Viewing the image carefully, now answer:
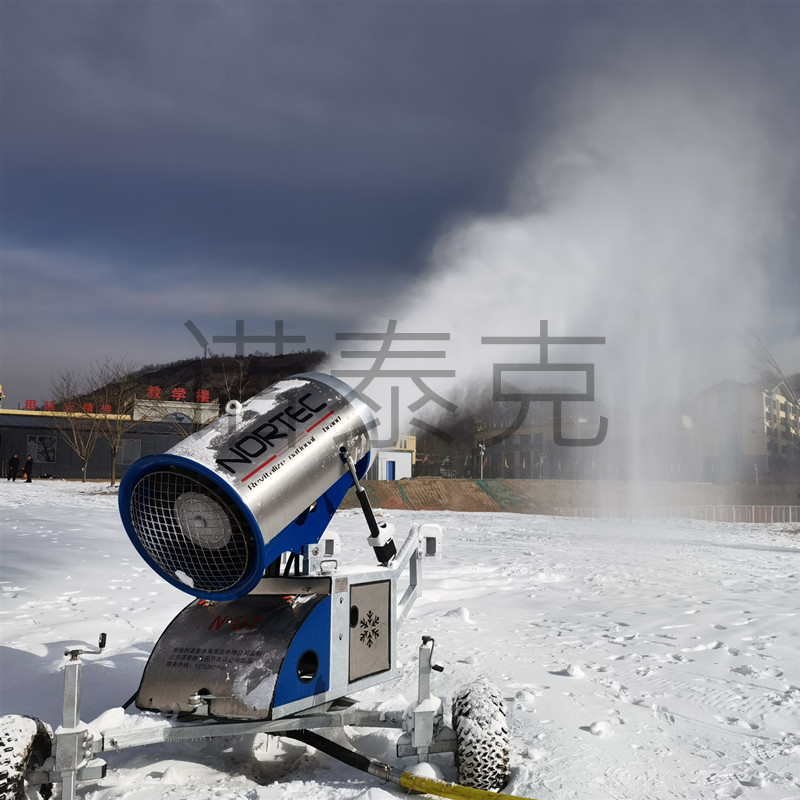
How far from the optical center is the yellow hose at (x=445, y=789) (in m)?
2.86

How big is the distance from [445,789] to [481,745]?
0.95 ft

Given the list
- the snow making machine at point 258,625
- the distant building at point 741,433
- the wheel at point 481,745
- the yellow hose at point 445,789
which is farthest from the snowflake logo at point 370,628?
the distant building at point 741,433

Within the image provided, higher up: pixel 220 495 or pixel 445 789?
pixel 220 495

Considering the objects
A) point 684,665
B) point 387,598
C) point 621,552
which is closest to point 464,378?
point 621,552

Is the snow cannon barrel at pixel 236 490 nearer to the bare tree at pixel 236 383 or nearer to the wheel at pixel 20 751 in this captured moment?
the wheel at pixel 20 751

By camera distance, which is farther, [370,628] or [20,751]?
[370,628]

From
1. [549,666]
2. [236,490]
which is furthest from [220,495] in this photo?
[549,666]

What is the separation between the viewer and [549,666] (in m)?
5.06

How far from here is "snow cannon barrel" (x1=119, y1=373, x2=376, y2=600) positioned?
3.14 meters

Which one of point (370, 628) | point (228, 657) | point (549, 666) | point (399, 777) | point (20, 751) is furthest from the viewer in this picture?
point (549, 666)

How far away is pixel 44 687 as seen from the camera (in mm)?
4637

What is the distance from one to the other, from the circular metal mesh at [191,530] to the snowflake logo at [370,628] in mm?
754

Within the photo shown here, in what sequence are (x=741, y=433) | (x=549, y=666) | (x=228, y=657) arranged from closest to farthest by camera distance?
(x=228, y=657)
(x=549, y=666)
(x=741, y=433)

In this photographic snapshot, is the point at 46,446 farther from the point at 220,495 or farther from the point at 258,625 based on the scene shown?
the point at 220,495
